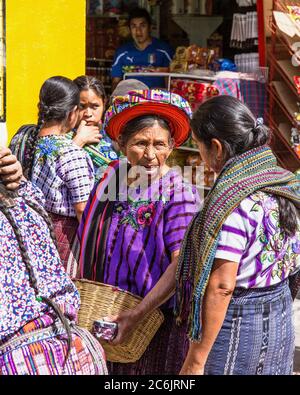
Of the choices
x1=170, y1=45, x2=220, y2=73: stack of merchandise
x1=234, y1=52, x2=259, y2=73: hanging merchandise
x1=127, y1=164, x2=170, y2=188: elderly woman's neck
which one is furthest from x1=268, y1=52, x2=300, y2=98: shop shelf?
x1=127, y1=164, x2=170, y2=188: elderly woman's neck

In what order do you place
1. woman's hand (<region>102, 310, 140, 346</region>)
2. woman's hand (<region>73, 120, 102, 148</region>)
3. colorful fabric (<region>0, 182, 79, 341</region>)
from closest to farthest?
colorful fabric (<region>0, 182, 79, 341</region>), woman's hand (<region>102, 310, 140, 346</region>), woman's hand (<region>73, 120, 102, 148</region>)

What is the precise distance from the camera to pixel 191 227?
115 inches

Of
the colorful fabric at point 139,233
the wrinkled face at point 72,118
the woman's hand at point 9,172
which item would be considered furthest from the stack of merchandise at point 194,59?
the woman's hand at point 9,172

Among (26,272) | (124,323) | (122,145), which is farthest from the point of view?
(122,145)

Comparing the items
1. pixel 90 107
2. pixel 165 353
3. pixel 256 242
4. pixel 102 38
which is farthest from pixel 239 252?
pixel 102 38

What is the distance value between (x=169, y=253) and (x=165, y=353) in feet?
1.40

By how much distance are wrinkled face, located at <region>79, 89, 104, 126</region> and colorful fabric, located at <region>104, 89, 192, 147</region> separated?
5.77ft

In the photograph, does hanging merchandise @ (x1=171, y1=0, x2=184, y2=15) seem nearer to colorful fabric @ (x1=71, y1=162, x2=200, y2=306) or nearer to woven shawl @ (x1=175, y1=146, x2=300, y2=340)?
colorful fabric @ (x1=71, y1=162, x2=200, y2=306)

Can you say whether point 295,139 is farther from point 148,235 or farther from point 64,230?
point 148,235

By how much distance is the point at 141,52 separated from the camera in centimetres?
880

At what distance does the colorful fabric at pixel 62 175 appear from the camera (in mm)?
4316

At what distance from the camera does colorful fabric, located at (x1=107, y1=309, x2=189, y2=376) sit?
10.7ft

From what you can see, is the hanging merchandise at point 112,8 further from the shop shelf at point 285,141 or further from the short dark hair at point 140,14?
the shop shelf at point 285,141

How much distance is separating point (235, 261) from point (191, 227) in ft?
0.81
